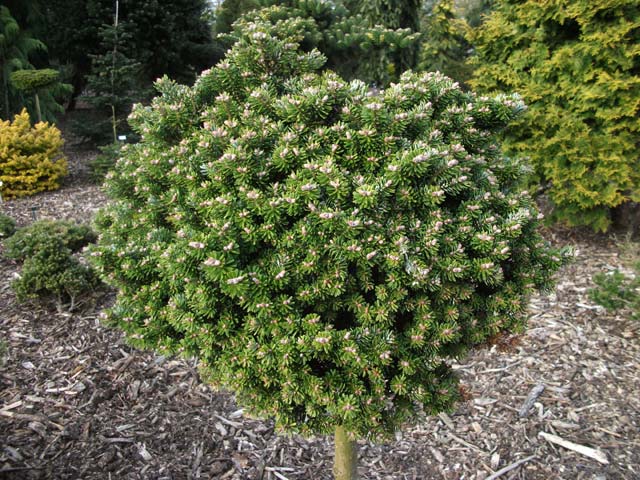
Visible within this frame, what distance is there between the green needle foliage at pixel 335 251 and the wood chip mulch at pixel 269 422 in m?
0.65

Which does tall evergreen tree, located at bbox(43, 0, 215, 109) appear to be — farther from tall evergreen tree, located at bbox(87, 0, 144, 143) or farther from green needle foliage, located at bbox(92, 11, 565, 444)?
green needle foliage, located at bbox(92, 11, 565, 444)

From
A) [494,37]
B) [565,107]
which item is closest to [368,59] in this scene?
[494,37]

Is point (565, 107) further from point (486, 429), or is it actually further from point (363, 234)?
point (363, 234)

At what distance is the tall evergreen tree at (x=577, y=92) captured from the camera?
15.9 ft

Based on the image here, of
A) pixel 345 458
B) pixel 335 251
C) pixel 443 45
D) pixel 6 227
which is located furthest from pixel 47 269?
pixel 443 45

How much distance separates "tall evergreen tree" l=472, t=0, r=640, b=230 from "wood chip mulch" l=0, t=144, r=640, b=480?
5.36ft

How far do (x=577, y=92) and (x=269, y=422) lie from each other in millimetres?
4739

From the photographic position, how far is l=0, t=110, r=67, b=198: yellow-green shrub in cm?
734

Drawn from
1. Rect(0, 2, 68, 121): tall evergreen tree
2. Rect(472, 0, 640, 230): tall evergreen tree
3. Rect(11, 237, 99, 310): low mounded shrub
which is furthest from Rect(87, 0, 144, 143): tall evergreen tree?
Rect(472, 0, 640, 230): tall evergreen tree

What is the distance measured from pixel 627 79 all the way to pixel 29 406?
20.1ft

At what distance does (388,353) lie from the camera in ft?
5.48

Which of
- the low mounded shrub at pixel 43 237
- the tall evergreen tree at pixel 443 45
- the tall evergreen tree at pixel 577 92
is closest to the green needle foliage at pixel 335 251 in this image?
the low mounded shrub at pixel 43 237

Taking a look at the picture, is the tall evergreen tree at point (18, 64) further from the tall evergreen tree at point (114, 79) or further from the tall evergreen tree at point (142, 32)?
the tall evergreen tree at point (114, 79)

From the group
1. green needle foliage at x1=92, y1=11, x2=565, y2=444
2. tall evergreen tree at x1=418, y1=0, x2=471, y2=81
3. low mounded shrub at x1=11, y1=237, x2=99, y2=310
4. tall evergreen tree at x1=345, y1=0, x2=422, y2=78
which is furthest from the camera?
tall evergreen tree at x1=345, y1=0, x2=422, y2=78
